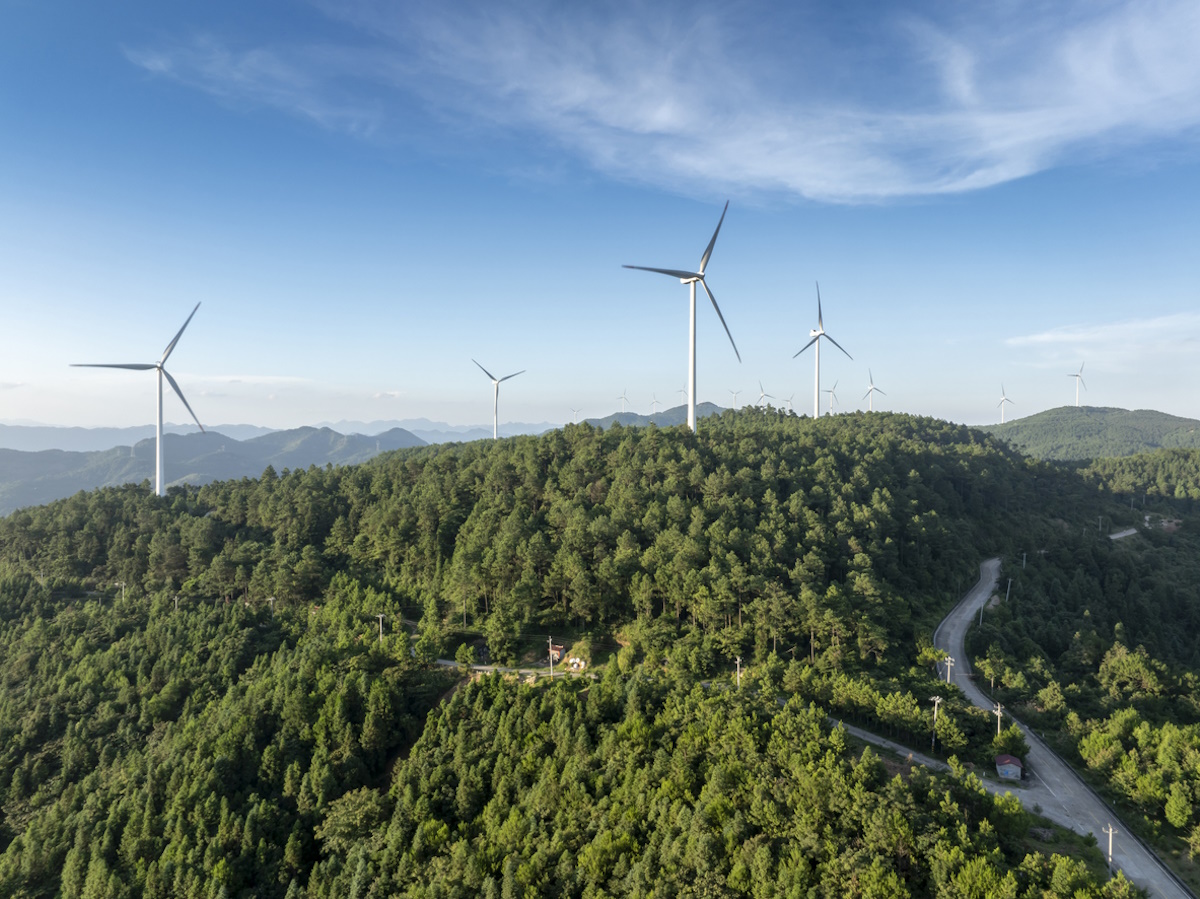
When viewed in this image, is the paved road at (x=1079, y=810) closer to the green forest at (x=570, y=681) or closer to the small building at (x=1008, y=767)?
the small building at (x=1008, y=767)

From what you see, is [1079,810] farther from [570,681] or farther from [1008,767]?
[570,681]

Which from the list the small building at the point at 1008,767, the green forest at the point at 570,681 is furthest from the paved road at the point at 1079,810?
the green forest at the point at 570,681

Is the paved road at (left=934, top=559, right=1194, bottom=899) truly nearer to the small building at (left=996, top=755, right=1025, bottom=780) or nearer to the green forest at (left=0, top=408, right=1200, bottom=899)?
the small building at (left=996, top=755, right=1025, bottom=780)

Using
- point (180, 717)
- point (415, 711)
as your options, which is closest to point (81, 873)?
point (180, 717)

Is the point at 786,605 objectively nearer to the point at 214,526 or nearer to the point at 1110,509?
the point at 214,526

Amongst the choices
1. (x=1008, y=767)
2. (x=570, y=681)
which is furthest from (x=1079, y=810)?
(x=570, y=681)

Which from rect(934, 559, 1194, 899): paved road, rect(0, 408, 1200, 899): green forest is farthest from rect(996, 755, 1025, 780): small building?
rect(0, 408, 1200, 899): green forest
